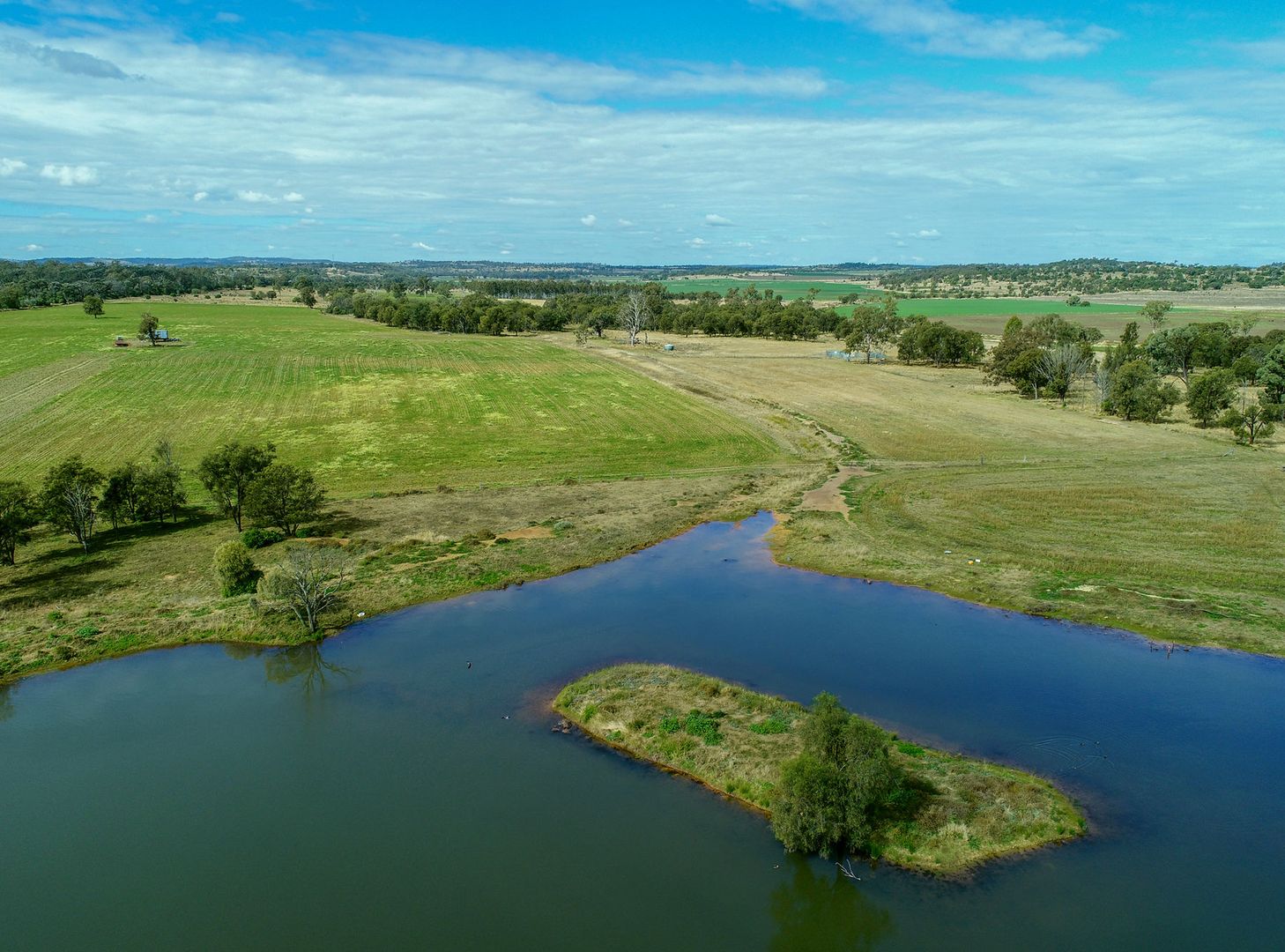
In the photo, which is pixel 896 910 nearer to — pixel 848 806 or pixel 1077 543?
pixel 848 806

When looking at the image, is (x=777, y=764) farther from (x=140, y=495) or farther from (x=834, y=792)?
(x=140, y=495)

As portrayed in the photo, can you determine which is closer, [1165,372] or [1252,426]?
[1252,426]

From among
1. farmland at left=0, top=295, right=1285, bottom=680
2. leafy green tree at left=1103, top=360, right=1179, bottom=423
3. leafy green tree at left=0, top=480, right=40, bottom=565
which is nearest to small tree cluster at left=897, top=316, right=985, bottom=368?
farmland at left=0, top=295, right=1285, bottom=680

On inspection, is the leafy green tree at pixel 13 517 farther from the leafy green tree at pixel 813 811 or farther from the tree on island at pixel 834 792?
the leafy green tree at pixel 813 811

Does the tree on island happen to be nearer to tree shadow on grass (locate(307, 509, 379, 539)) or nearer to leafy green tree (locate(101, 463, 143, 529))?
tree shadow on grass (locate(307, 509, 379, 539))

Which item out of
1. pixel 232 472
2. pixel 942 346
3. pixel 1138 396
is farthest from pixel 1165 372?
pixel 232 472

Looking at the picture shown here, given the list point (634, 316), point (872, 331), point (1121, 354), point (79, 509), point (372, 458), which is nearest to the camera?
point (79, 509)

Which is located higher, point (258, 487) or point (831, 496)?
point (258, 487)
